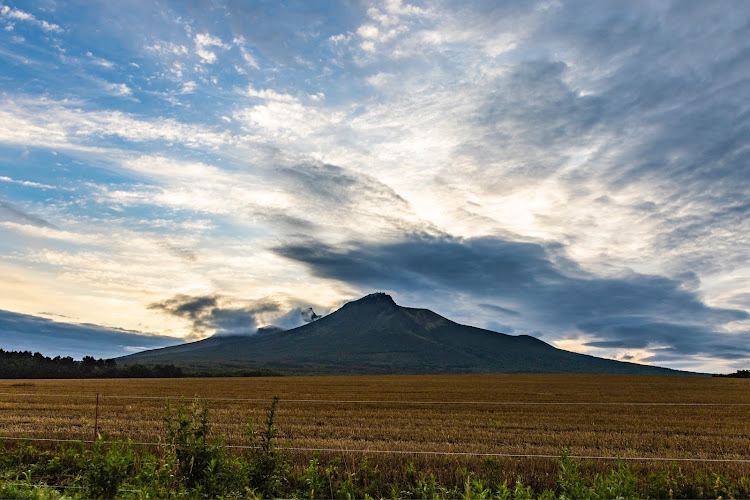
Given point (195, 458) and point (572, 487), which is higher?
point (195, 458)

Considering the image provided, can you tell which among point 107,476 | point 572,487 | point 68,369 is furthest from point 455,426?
point 68,369

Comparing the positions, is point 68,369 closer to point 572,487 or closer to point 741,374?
point 572,487

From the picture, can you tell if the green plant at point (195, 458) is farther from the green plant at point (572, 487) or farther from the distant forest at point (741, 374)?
the distant forest at point (741, 374)

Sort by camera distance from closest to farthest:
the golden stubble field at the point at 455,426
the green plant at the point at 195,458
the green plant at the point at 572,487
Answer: the green plant at the point at 572,487 → the green plant at the point at 195,458 → the golden stubble field at the point at 455,426

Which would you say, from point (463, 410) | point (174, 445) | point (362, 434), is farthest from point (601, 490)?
point (463, 410)

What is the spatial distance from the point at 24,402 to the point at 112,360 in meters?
92.2

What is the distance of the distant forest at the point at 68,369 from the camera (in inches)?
3861

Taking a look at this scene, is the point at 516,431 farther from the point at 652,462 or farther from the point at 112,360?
the point at 112,360

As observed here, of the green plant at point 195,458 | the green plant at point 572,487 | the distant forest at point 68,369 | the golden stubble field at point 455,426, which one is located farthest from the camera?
the distant forest at point 68,369

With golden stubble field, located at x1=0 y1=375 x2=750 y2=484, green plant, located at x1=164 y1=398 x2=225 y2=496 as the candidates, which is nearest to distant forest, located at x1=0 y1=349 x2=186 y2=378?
golden stubble field, located at x1=0 y1=375 x2=750 y2=484

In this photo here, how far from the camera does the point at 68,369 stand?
103m

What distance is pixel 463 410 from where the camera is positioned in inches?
1086

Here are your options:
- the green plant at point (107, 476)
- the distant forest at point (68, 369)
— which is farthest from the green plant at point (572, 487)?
the distant forest at point (68, 369)

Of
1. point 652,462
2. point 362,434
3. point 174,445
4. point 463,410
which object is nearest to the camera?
point 174,445
